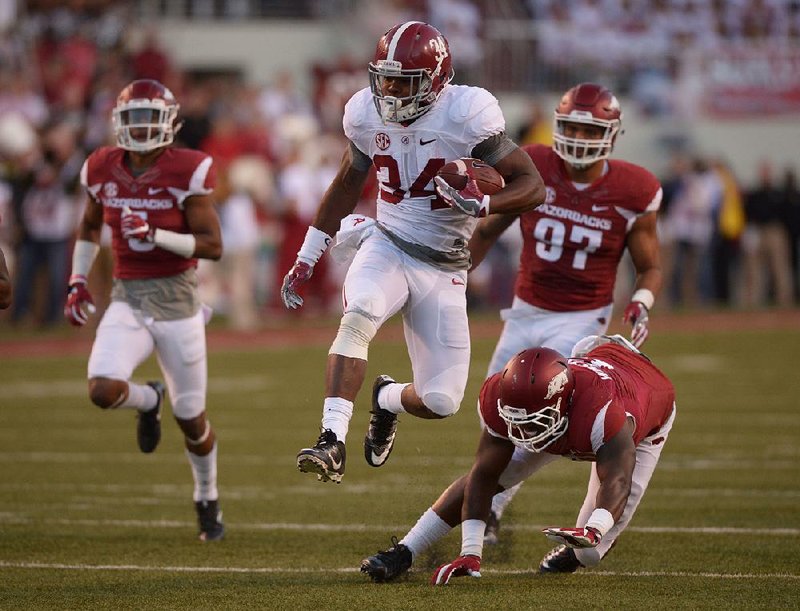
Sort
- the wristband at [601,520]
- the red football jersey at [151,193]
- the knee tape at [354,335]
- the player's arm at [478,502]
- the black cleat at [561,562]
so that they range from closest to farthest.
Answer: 1. the wristband at [601,520]
2. the player's arm at [478,502]
3. the knee tape at [354,335]
4. the black cleat at [561,562]
5. the red football jersey at [151,193]

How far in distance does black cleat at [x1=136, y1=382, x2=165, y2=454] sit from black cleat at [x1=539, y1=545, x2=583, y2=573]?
2200 millimetres

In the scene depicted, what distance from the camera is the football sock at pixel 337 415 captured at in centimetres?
543

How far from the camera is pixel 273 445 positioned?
9602 millimetres

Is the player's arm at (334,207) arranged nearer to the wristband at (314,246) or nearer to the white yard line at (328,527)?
the wristband at (314,246)

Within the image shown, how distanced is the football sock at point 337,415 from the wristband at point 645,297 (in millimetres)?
1631

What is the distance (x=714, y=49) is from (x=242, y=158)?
25.8 ft

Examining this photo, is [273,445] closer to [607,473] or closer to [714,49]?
[607,473]

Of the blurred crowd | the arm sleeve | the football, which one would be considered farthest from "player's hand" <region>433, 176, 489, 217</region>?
the blurred crowd

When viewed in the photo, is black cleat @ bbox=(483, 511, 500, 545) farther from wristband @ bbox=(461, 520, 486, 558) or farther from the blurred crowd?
the blurred crowd

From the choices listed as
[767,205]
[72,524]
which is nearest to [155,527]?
[72,524]

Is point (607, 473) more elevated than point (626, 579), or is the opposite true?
point (607, 473)

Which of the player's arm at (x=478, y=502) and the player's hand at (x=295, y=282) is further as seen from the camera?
the player's hand at (x=295, y=282)

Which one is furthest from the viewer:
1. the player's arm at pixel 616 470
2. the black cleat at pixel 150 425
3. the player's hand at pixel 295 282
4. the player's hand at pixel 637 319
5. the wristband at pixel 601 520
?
the black cleat at pixel 150 425

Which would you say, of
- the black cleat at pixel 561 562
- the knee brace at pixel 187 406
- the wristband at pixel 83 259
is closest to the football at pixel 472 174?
the black cleat at pixel 561 562
